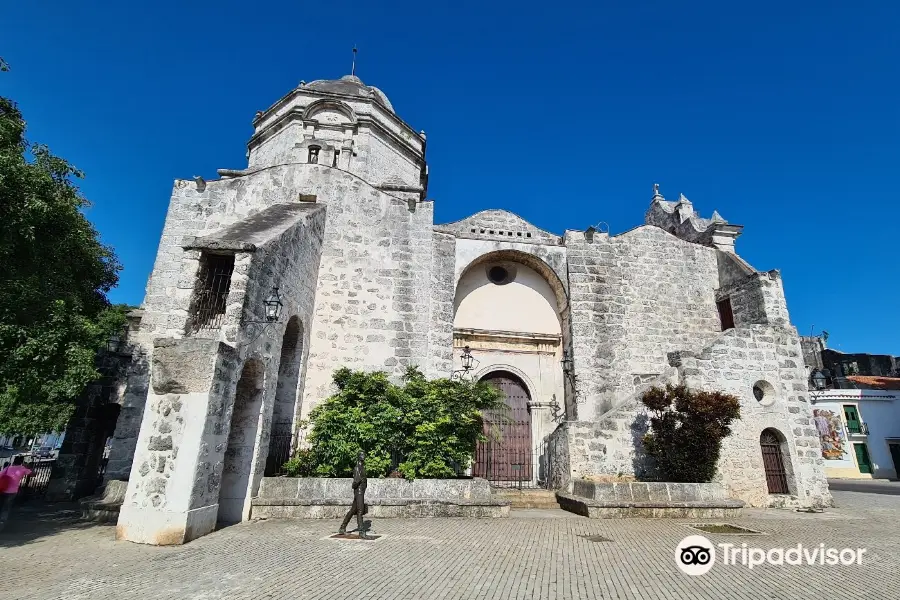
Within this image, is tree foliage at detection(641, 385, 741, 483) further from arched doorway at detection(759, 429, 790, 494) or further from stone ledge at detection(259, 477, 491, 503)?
stone ledge at detection(259, 477, 491, 503)

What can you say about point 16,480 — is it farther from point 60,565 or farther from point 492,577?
point 492,577

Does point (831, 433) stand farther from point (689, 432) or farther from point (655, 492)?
point (655, 492)

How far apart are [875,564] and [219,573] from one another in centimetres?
779

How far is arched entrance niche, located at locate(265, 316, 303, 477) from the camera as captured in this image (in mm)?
9627

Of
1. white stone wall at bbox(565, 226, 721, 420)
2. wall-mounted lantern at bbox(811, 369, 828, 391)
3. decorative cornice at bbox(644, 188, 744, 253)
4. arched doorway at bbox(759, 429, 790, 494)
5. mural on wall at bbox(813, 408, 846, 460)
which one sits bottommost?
arched doorway at bbox(759, 429, 790, 494)

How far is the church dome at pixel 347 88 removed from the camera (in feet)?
58.5

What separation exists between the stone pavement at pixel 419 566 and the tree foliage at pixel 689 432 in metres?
2.00

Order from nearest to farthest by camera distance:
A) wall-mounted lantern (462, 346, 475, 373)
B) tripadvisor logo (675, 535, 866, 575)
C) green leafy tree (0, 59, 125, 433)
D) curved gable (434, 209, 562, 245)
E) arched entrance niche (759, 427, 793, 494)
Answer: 1. tripadvisor logo (675, 535, 866, 575)
2. green leafy tree (0, 59, 125, 433)
3. arched entrance niche (759, 427, 793, 494)
4. wall-mounted lantern (462, 346, 475, 373)
5. curved gable (434, 209, 562, 245)

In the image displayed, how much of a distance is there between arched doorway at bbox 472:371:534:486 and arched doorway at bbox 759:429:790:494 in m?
5.80

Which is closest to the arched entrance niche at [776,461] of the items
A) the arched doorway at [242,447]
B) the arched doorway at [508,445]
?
the arched doorway at [508,445]

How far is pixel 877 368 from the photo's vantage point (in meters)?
31.5

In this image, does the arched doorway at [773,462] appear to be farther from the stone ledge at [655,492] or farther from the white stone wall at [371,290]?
the white stone wall at [371,290]

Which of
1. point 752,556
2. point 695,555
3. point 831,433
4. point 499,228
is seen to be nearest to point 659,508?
point 752,556

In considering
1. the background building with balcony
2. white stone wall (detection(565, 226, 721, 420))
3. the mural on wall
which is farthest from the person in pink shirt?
the mural on wall
